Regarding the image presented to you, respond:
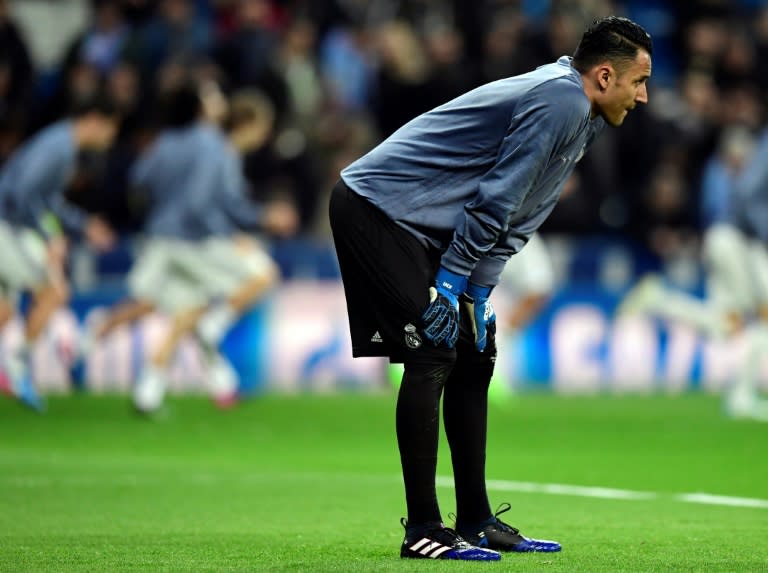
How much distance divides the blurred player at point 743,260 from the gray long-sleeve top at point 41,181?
608 cm

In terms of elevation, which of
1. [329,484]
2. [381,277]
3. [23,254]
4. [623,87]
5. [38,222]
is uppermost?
[623,87]

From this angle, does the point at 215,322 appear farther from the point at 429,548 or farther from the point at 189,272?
the point at 429,548

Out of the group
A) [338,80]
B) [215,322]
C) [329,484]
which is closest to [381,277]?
[329,484]

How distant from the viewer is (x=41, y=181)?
14445mm

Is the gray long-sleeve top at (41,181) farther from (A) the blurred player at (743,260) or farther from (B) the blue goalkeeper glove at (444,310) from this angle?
(B) the blue goalkeeper glove at (444,310)

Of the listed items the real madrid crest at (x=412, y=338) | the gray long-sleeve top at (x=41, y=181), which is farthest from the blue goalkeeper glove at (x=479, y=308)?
the gray long-sleeve top at (x=41, y=181)

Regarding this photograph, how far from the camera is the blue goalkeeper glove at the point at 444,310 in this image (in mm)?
6199

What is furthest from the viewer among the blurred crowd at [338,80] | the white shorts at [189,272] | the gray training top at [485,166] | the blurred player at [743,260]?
the blurred crowd at [338,80]

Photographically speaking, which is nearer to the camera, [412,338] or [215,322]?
[412,338]

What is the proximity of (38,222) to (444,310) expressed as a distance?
30.1ft

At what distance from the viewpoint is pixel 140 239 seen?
56.0 ft

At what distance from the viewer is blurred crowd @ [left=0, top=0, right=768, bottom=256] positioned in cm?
1798

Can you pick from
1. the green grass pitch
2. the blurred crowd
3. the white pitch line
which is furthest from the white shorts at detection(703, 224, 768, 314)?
the white pitch line

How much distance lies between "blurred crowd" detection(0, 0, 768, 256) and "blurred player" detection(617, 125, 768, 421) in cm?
148
